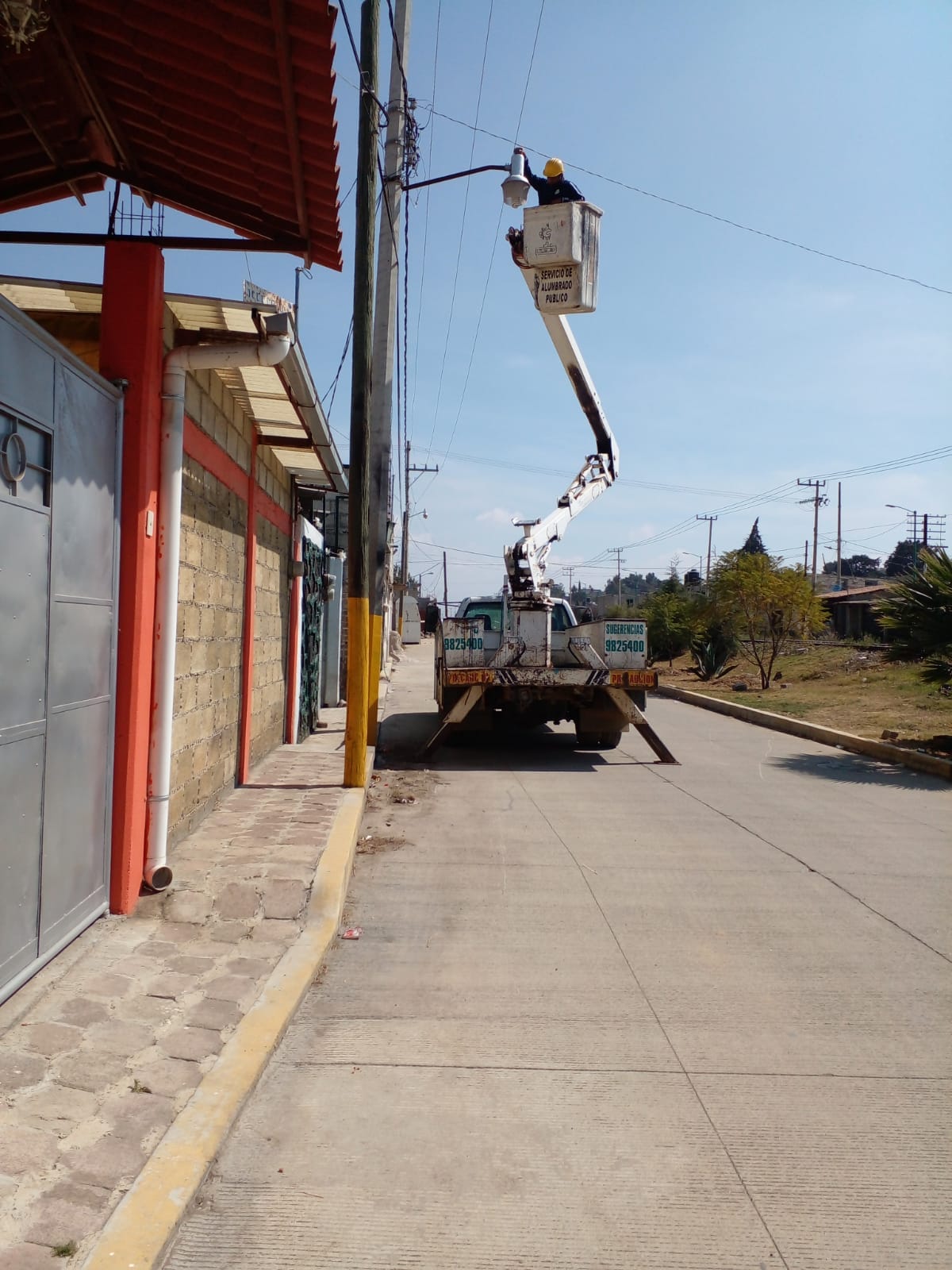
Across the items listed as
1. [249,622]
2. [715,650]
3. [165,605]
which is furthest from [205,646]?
[715,650]

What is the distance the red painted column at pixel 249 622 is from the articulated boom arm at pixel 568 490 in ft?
14.1

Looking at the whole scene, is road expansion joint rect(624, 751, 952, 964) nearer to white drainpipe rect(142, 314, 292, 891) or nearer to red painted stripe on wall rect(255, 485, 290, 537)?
white drainpipe rect(142, 314, 292, 891)

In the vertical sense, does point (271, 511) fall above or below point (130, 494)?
above

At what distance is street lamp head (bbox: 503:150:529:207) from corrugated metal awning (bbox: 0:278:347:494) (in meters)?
3.27

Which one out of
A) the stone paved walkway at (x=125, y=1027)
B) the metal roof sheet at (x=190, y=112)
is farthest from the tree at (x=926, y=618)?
the metal roof sheet at (x=190, y=112)

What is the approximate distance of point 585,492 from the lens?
15672 mm

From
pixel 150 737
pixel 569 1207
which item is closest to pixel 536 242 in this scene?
pixel 150 737

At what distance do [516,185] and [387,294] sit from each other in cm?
329

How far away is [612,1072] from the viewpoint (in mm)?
4012

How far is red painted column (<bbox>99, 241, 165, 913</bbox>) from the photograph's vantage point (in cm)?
521

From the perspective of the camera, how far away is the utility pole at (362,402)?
8.91m

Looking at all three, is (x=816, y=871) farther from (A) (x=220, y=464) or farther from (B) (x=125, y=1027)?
(A) (x=220, y=464)

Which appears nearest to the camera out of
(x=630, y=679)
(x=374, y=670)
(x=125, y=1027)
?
(x=125, y=1027)

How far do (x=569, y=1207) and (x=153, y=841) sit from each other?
133 inches
